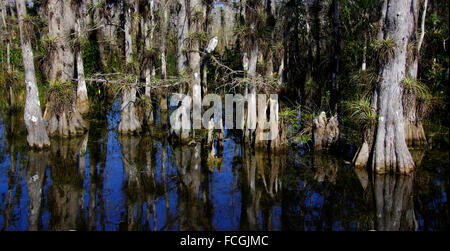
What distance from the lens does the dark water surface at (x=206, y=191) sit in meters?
7.88

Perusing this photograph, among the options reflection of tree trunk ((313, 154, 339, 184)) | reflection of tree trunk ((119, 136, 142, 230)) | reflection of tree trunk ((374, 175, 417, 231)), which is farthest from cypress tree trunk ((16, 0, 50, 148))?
reflection of tree trunk ((374, 175, 417, 231))

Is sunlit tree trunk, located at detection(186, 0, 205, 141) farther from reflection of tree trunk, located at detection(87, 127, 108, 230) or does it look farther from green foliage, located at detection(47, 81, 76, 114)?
green foliage, located at detection(47, 81, 76, 114)

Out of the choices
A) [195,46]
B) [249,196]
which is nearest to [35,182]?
[249,196]

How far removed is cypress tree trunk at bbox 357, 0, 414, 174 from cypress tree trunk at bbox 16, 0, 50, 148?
360 inches

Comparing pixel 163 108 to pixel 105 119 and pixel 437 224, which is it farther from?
pixel 437 224

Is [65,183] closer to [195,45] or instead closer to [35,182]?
[35,182]

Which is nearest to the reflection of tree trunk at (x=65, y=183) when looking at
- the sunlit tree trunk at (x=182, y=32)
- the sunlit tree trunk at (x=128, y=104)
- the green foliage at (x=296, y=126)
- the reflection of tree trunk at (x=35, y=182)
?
the reflection of tree trunk at (x=35, y=182)

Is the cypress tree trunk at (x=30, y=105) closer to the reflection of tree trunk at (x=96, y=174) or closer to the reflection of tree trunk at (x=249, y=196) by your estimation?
the reflection of tree trunk at (x=96, y=174)

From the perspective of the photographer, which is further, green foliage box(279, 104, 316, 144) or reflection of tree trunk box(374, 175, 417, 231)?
green foliage box(279, 104, 316, 144)

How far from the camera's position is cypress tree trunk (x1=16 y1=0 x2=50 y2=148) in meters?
12.7
